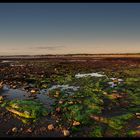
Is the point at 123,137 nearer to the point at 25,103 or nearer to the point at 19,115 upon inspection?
the point at 19,115

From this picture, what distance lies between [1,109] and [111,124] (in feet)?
17.4

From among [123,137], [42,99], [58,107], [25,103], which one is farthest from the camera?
[42,99]

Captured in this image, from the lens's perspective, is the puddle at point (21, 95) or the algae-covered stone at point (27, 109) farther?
the puddle at point (21, 95)

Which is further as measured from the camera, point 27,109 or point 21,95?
point 21,95

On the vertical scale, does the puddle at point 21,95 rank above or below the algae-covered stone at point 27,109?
below

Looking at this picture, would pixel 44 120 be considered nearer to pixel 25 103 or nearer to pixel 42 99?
pixel 25 103

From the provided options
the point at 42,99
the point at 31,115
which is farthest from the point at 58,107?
the point at 42,99

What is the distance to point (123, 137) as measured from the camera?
798 cm

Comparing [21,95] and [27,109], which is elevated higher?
[27,109]

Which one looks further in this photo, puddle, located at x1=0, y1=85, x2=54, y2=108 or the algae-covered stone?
puddle, located at x1=0, y1=85, x2=54, y2=108

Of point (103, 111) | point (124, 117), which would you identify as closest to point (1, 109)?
point (103, 111)

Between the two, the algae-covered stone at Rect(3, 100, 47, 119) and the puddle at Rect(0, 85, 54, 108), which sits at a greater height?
the algae-covered stone at Rect(3, 100, 47, 119)

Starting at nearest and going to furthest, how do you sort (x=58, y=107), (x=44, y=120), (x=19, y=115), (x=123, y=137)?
(x=123, y=137) < (x=44, y=120) < (x=19, y=115) < (x=58, y=107)

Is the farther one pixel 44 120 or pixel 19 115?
pixel 19 115
